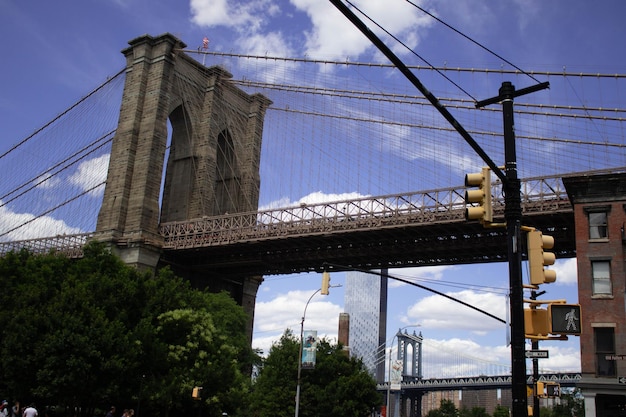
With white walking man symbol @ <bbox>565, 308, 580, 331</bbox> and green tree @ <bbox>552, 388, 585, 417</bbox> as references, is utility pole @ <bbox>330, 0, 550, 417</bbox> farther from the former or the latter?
green tree @ <bbox>552, 388, 585, 417</bbox>

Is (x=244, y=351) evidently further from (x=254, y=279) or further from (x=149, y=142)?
(x=149, y=142)

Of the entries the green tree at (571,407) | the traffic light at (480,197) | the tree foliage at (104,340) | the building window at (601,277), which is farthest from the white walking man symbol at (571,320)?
the green tree at (571,407)

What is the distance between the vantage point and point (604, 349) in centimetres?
3366

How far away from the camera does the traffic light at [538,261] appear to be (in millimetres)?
10438

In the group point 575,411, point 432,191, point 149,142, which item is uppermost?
point 149,142

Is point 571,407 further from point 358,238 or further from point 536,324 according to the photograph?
point 536,324

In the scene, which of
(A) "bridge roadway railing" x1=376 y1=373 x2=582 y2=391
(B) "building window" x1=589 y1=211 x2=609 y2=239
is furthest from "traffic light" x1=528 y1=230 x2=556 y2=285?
(A) "bridge roadway railing" x1=376 y1=373 x2=582 y2=391

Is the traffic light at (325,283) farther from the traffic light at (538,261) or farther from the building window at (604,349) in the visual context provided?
the building window at (604,349)

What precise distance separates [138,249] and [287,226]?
13.4 meters

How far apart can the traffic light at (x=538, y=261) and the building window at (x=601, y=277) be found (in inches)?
1056

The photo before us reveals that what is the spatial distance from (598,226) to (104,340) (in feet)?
88.3

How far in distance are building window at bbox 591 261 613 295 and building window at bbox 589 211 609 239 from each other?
5.50 ft

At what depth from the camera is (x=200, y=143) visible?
68.6m

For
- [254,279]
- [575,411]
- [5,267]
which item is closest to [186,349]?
[5,267]
